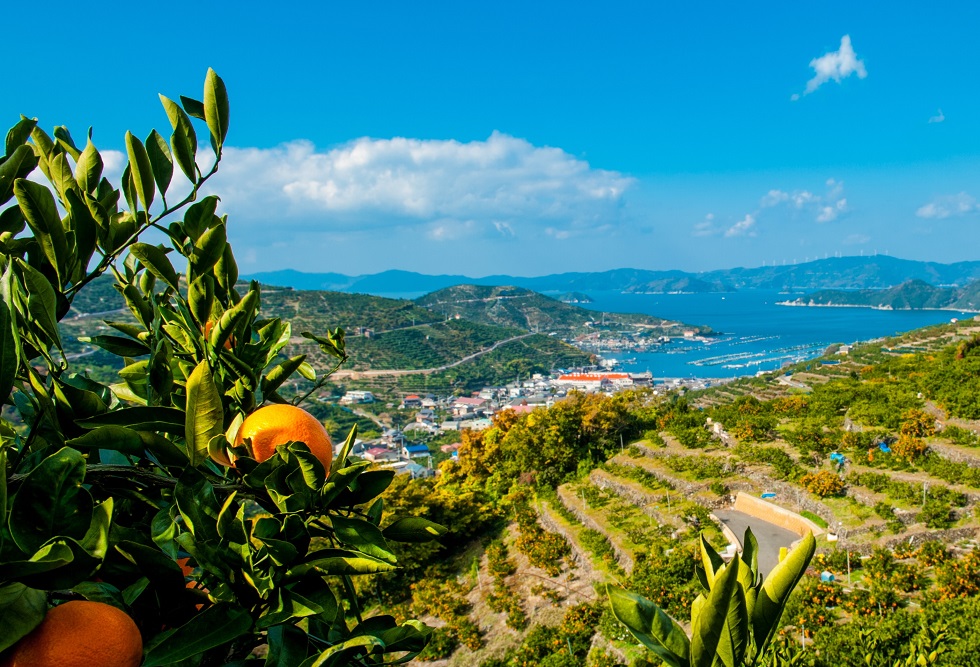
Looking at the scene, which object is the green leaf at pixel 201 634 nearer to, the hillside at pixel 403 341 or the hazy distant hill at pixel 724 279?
the hillside at pixel 403 341

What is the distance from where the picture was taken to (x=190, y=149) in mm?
753

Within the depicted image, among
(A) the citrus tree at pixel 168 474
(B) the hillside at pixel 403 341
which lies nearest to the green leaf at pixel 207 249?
(A) the citrus tree at pixel 168 474

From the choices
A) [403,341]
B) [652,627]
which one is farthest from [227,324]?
[403,341]

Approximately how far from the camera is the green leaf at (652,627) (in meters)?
0.55

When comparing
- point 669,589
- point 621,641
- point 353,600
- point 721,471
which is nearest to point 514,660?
point 621,641

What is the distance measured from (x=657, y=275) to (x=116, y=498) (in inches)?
7225

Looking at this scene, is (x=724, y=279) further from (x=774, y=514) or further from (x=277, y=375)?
(x=277, y=375)

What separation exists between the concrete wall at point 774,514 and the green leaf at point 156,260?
7.43 metres

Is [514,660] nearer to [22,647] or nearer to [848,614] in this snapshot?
[848,614]

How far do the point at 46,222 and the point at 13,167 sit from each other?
0.15 meters

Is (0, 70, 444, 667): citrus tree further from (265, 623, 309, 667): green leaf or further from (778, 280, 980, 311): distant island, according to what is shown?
(778, 280, 980, 311): distant island

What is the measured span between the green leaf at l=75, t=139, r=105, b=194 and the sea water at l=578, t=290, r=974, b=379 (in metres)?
44.3

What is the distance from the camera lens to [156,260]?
0.79m

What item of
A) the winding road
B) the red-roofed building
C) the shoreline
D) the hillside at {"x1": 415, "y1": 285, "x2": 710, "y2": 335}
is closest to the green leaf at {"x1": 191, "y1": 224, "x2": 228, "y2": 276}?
the red-roofed building
